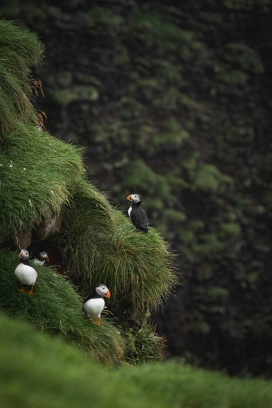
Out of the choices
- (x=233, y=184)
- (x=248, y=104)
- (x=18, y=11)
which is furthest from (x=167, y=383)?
(x=248, y=104)

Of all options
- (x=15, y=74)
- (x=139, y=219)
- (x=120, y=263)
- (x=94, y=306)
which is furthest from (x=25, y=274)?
(x=15, y=74)

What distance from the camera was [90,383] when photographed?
331 cm

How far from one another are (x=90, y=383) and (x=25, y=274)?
2.34 meters

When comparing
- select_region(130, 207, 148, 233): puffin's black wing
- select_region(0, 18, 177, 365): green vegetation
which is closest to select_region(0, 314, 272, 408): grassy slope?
select_region(0, 18, 177, 365): green vegetation

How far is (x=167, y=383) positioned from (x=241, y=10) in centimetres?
2198

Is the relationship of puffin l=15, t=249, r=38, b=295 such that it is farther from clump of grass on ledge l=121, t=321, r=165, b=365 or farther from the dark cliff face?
the dark cliff face

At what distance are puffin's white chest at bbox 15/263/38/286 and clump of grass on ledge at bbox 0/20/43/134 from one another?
2.11 m

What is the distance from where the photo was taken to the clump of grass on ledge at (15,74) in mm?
6939

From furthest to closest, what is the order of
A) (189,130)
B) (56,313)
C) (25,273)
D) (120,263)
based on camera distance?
(189,130), (120,263), (56,313), (25,273)

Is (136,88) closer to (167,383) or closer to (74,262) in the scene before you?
(74,262)

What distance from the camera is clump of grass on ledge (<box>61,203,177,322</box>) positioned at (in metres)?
6.70

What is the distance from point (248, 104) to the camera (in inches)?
969

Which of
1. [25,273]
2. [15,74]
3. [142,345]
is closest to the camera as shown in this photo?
[25,273]

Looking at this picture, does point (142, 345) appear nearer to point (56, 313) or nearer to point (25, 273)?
point (56, 313)
